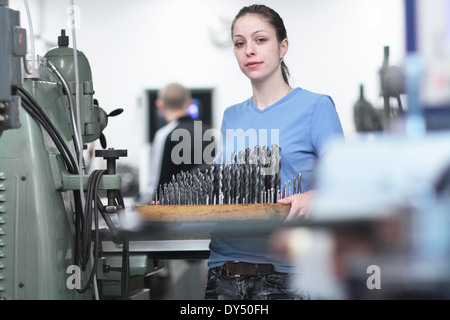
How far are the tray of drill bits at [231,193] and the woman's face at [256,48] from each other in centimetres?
20

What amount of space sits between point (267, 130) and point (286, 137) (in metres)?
0.05

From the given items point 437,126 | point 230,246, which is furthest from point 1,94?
point 437,126

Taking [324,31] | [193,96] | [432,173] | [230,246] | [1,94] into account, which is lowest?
[230,246]

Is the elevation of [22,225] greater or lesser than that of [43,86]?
lesser

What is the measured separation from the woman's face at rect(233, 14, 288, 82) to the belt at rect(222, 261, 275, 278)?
469 millimetres

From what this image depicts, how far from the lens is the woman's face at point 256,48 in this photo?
166 cm

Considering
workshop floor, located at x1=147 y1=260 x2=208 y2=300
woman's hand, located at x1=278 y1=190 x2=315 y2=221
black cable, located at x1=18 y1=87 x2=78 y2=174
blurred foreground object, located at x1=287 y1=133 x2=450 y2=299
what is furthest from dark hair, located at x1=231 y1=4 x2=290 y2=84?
workshop floor, located at x1=147 y1=260 x2=208 y2=300

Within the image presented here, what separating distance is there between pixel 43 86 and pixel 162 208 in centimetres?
56

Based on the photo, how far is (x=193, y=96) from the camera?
6.24m

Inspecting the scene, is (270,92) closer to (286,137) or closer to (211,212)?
(286,137)

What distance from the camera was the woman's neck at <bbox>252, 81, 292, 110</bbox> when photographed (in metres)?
1.68

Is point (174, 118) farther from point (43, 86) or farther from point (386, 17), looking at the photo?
point (386, 17)

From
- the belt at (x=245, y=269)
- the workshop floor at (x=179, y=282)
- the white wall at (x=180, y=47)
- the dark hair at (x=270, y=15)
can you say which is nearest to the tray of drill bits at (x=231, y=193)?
the belt at (x=245, y=269)

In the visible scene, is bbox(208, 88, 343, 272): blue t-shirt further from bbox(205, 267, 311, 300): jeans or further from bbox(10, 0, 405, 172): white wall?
bbox(10, 0, 405, 172): white wall
